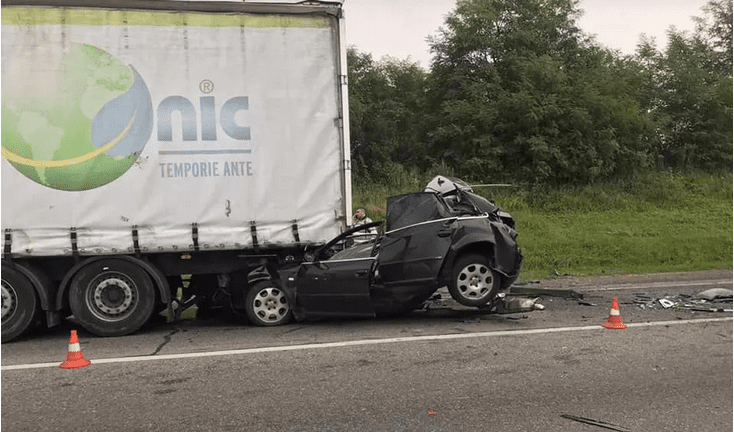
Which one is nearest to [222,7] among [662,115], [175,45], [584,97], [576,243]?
[175,45]

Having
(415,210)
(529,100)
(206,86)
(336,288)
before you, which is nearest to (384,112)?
(529,100)

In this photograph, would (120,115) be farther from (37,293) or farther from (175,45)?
(37,293)

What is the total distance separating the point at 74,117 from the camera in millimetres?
7691

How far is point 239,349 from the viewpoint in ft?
23.0

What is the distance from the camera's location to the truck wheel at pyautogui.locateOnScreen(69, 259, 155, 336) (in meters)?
7.85

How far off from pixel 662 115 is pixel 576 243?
1370 centimetres

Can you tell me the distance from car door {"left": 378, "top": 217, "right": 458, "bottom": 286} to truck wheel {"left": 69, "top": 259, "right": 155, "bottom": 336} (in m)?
2.87

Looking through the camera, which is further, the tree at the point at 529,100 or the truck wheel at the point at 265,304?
the tree at the point at 529,100

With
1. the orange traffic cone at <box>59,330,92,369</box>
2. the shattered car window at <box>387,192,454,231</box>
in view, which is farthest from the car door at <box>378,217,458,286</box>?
the orange traffic cone at <box>59,330,92,369</box>

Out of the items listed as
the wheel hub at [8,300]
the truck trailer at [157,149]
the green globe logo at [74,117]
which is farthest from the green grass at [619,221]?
the wheel hub at [8,300]

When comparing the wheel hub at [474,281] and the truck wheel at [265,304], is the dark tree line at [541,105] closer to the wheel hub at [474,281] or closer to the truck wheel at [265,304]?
the wheel hub at [474,281]

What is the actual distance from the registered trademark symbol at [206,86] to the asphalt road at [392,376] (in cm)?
293

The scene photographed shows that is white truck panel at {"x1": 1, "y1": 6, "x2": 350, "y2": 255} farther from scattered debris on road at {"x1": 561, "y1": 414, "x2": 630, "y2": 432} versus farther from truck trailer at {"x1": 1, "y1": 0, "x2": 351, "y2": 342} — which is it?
scattered debris on road at {"x1": 561, "y1": 414, "x2": 630, "y2": 432}

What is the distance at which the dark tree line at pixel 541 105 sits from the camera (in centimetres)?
2277
